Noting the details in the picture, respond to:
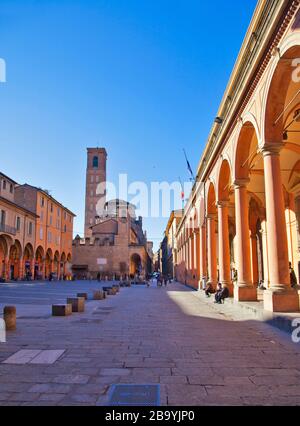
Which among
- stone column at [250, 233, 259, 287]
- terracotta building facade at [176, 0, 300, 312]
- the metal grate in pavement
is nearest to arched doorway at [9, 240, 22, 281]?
stone column at [250, 233, 259, 287]

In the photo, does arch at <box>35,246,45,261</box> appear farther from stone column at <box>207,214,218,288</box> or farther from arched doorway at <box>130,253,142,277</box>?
stone column at <box>207,214,218,288</box>

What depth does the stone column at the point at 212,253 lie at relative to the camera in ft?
65.5

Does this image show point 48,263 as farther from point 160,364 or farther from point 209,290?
point 160,364

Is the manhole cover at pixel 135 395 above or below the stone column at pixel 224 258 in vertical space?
below

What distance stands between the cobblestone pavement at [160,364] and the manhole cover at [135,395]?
0.09 m

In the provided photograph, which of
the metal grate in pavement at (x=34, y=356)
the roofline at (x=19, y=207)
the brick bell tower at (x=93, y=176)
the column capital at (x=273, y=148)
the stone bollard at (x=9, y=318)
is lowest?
the metal grate in pavement at (x=34, y=356)

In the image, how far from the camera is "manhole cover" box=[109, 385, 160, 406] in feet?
12.5

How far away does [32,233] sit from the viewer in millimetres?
46594

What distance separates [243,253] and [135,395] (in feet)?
32.2

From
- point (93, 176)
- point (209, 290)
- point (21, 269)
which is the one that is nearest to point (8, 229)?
point (21, 269)

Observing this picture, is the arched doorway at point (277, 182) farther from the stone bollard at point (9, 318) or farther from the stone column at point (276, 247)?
the stone bollard at point (9, 318)

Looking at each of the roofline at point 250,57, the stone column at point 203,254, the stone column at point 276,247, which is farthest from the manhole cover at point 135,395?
the stone column at point 203,254

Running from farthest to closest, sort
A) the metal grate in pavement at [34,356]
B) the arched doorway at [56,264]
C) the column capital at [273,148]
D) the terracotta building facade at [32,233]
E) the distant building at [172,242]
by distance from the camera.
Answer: the distant building at [172,242], the arched doorway at [56,264], the terracotta building facade at [32,233], the column capital at [273,148], the metal grate in pavement at [34,356]
